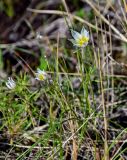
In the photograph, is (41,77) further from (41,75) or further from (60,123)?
(60,123)

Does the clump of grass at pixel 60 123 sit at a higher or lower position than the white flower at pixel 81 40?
lower

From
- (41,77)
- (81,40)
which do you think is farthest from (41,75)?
(81,40)

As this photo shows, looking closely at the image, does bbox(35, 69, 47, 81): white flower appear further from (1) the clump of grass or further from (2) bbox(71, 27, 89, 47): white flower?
(2) bbox(71, 27, 89, 47): white flower

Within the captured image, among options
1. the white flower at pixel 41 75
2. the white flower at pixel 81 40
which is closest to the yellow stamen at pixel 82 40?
the white flower at pixel 81 40

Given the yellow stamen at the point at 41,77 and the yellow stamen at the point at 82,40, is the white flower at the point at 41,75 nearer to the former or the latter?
the yellow stamen at the point at 41,77

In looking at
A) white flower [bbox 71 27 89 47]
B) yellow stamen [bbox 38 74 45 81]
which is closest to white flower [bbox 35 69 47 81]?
yellow stamen [bbox 38 74 45 81]

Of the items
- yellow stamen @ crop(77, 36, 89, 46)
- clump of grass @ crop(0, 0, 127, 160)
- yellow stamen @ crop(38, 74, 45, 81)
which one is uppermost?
yellow stamen @ crop(77, 36, 89, 46)

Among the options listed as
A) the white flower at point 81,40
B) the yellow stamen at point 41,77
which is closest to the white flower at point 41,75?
the yellow stamen at point 41,77

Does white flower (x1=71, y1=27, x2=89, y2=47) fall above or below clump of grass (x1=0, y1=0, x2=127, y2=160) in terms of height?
above

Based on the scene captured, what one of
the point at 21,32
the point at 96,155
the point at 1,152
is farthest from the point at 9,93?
the point at 21,32

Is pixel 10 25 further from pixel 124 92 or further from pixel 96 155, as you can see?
pixel 96 155

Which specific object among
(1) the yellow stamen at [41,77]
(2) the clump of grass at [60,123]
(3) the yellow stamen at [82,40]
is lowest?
(2) the clump of grass at [60,123]
